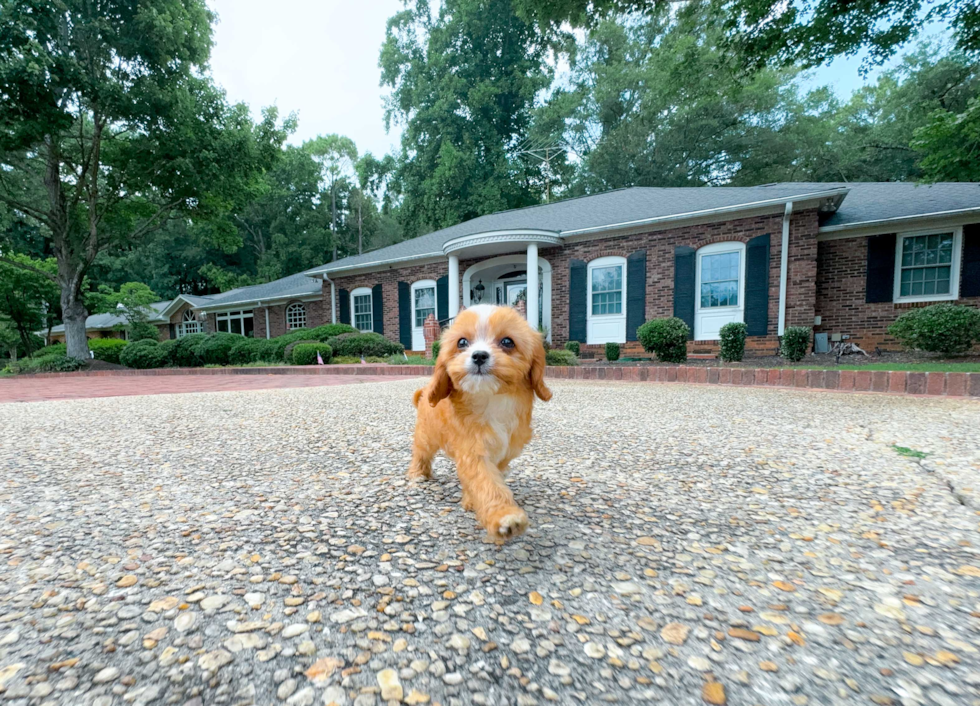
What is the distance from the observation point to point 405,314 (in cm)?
1579

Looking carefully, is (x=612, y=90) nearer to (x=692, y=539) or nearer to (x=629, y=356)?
(x=629, y=356)

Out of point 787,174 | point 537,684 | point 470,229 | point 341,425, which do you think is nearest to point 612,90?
point 787,174

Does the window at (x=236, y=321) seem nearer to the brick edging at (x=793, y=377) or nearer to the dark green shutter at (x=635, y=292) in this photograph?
the brick edging at (x=793, y=377)

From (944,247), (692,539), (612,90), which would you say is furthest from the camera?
(612,90)

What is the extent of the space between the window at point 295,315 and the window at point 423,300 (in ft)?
25.6

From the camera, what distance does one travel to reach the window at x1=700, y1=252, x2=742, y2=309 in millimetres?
11008

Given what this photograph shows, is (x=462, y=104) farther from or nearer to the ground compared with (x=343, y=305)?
farther from the ground

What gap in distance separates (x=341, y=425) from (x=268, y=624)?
8.74 feet

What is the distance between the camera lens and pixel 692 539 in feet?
5.14

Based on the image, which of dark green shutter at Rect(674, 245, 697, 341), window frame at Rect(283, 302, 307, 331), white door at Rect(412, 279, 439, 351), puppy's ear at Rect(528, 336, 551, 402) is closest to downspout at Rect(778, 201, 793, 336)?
dark green shutter at Rect(674, 245, 697, 341)

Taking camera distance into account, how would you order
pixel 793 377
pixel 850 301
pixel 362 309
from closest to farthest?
pixel 793 377 < pixel 850 301 < pixel 362 309

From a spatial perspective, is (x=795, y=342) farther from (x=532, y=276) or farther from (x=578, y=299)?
(x=532, y=276)

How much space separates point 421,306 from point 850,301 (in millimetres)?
12542

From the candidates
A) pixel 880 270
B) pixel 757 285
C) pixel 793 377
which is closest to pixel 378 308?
pixel 757 285
